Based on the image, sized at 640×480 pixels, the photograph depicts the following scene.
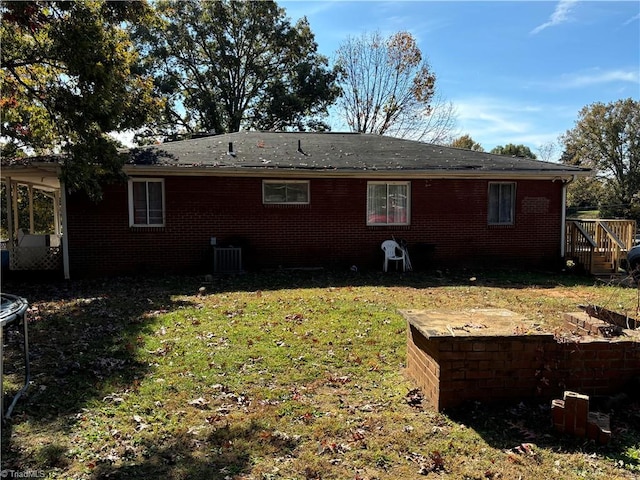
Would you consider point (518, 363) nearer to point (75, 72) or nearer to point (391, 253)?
point (391, 253)

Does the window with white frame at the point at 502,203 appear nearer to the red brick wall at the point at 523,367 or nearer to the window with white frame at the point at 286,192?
the window with white frame at the point at 286,192

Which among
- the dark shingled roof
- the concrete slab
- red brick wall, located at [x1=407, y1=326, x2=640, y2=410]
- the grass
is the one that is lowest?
the grass

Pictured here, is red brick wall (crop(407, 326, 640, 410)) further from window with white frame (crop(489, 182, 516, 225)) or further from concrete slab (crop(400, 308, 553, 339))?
window with white frame (crop(489, 182, 516, 225))

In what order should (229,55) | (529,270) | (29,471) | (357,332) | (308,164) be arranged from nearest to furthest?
1. (29,471)
2. (357,332)
3. (308,164)
4. (529,270)
5. (229,55)

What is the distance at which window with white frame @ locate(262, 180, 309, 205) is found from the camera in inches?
503

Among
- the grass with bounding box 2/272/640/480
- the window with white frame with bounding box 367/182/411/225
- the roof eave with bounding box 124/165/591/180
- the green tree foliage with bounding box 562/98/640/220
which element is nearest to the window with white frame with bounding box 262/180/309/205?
the roof eave with bounding box 124/165/591/180

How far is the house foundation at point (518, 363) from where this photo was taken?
12.5ft

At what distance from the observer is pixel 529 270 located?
45.1 feet

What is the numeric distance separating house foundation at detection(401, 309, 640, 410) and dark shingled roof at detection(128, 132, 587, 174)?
9187 mm

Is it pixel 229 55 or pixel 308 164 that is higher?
pixel 229 55

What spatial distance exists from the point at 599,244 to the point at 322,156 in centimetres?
894

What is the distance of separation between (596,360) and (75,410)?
15.0ft

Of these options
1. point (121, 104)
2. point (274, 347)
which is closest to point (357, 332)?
point (274, 347)

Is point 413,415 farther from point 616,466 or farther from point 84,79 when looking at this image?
point 84,79
